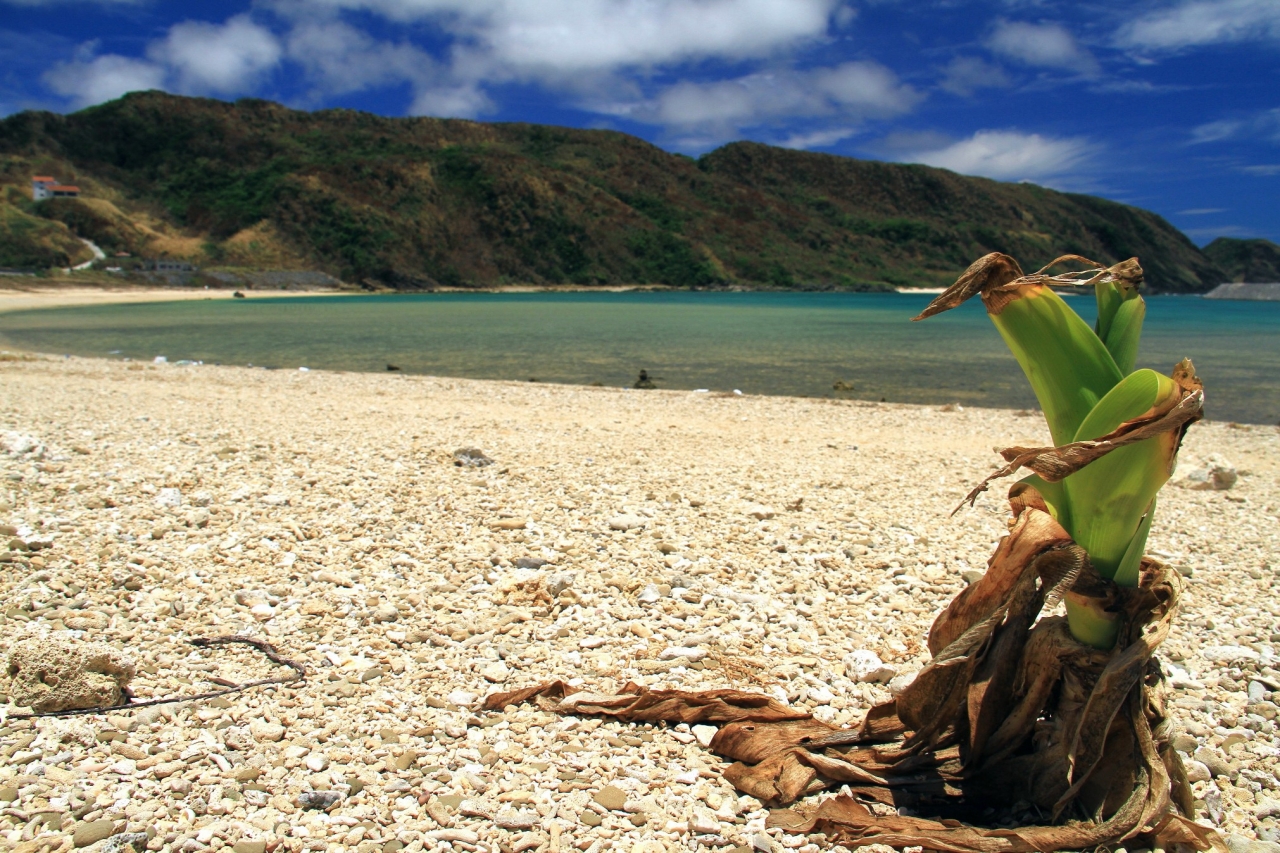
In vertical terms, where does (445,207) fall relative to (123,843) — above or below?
above

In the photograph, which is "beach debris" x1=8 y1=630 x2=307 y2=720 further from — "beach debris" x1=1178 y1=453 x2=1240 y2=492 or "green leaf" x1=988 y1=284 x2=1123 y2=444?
"beach debris" x1=1178 y1=453 x2=1240 y2=492

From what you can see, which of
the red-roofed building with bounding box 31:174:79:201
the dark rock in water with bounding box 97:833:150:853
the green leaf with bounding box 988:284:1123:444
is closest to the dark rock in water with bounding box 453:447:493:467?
the dark rock in water with bounding box 97:833:150:853

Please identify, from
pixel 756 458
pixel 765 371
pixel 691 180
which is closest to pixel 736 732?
pixel 756 458

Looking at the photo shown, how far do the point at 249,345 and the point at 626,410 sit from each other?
65.9 feet

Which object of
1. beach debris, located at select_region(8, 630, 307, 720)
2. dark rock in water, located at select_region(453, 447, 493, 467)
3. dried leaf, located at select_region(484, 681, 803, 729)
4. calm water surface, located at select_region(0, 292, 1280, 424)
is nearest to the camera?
beach debris, located at select_region(8, 630, 307, 720)

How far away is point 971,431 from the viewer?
1195 cm

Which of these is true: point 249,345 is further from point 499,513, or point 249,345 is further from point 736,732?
point 736,732

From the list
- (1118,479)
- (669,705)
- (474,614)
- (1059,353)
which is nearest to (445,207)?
(474,614)

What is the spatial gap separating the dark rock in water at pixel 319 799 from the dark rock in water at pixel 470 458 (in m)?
4.38

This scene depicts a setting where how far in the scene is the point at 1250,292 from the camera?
144 metres

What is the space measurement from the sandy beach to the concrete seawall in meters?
173

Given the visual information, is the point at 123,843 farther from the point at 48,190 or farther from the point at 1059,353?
the point at 48,190

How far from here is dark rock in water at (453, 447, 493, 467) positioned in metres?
6.81

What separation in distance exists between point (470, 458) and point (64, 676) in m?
4.03
